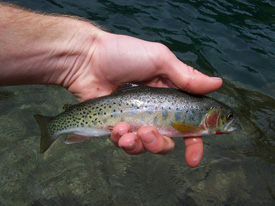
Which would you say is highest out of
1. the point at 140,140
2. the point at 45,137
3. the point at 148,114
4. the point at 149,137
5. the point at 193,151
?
the point at 148,114

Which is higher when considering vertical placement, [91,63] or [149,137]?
[91,63]

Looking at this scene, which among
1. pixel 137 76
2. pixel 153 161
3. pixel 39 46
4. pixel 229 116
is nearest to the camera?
pixel 229 116

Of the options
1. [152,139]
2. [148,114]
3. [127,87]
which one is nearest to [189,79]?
[148,114]

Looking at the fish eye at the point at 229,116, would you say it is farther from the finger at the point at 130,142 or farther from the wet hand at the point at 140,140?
the finger at the point at 130,142

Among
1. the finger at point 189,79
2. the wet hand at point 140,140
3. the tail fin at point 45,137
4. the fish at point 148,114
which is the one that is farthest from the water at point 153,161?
the finger at point 189,79

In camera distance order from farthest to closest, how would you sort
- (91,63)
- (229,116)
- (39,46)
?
(91,63) → (39,46) → (229,116)

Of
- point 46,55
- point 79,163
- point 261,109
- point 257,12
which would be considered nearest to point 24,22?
point 46,55

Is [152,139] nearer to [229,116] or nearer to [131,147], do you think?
[131,147]
